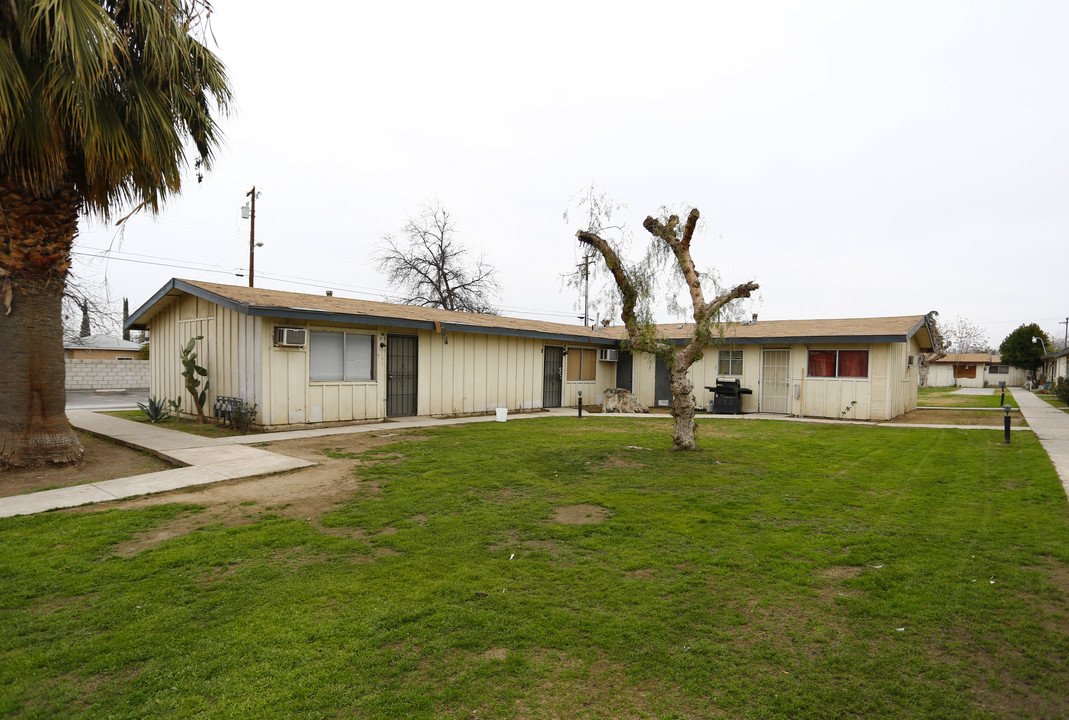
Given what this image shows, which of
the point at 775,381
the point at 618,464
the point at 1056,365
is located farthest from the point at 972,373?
the point at 618,464

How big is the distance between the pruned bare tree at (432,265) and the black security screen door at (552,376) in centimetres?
1550

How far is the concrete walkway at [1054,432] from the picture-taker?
8133 millimetres

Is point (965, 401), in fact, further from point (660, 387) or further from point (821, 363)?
point (660, 387)

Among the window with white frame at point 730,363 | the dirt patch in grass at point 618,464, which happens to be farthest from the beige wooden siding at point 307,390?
the window with white frame at point 730,363

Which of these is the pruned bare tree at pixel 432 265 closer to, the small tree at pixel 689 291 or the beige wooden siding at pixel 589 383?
the beige wooden siding at pixel 589 383

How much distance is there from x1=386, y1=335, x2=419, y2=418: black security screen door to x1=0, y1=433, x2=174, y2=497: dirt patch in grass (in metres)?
5.82

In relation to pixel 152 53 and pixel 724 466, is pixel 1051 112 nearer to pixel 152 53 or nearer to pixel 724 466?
pixel 724 466

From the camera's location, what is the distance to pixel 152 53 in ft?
23.4

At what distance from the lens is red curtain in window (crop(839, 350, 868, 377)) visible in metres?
16.0

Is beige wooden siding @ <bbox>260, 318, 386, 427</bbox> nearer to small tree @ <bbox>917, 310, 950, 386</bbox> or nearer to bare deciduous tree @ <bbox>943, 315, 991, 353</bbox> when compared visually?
small tree @ <bbox>917, 310, 950, 386</bbox>

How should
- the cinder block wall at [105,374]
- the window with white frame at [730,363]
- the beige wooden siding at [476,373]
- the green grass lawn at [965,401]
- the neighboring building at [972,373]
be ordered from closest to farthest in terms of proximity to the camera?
the beige wooden siding at [476,373] → the window with white frame at [730,363] → the green grass lawn at [965,401] → the cinder block wall at [105,374] → the neighboring building at [972,373]

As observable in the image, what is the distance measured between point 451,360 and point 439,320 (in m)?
1.41


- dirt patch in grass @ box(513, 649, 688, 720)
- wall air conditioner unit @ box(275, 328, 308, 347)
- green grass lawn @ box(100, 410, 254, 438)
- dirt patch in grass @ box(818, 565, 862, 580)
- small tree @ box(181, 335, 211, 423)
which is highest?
wall air conditioner unit @ box(275, 328, 308, 347)

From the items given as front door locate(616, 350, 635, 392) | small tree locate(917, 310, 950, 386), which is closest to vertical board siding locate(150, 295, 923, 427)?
front door locate(616, 350, 635, 392)
